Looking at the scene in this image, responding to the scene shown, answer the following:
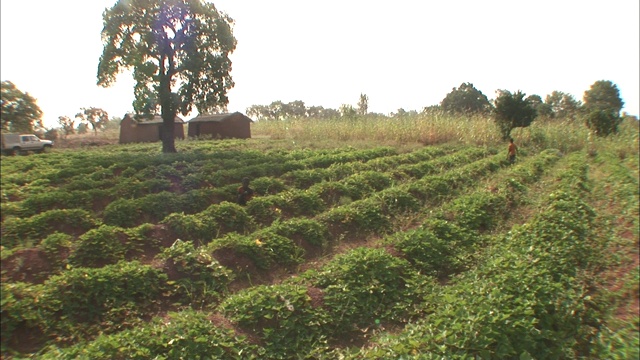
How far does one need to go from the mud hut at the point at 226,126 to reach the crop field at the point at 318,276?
2575 cm

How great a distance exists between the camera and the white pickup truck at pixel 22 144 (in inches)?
469

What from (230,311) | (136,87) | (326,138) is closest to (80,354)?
(230,311)

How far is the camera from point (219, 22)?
20.0m

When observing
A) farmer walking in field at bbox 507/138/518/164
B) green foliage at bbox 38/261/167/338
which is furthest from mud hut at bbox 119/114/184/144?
green foliage at bbox 38/261/167/338

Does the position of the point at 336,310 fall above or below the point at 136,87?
below

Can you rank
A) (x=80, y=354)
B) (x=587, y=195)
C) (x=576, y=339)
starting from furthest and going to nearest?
(x=587, y=195)
(x=576, y=339)
(x=80, y=354)

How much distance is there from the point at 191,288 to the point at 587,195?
30.8ft

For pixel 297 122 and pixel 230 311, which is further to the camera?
pixel 297 122

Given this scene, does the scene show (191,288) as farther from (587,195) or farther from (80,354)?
(587,195)

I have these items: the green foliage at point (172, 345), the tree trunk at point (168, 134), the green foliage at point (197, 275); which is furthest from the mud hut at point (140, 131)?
the green foliage at point (172, 345)

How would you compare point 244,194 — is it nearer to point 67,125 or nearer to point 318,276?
point 318,276

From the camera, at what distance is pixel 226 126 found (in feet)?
120

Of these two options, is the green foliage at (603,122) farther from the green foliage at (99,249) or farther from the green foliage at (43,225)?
the green foliage at (43,225)

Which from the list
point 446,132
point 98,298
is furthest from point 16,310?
point 446,132
